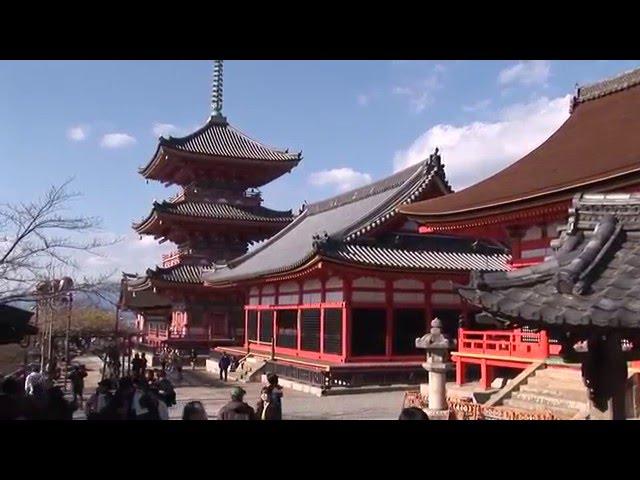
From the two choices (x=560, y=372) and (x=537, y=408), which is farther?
→ (x=560, y=372)

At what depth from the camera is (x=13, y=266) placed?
42.8 ft

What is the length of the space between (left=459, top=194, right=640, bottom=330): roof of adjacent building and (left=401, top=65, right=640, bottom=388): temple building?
7310 millimetres

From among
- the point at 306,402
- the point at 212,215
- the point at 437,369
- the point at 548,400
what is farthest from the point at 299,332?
the point at 212,215

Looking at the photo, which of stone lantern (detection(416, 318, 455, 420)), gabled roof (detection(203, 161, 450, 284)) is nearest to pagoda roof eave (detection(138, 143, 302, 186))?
gabled roof (detection(203, 161, 450, 284))

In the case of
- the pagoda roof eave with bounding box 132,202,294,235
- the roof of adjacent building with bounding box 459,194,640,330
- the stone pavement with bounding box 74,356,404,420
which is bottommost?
the stone pavement with bounding box 74,356,404,420

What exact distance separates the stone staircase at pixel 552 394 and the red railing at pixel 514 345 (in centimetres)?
55

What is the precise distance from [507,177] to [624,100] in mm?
3955

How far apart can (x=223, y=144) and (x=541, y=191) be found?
27.7 meters

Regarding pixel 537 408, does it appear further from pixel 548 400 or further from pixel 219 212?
pixel 219 212

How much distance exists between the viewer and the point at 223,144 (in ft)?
124

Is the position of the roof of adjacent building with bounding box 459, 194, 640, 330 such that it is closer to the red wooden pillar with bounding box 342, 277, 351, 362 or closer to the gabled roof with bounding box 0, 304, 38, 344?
the gabled roof with bounding box 0, 304, 38, 344

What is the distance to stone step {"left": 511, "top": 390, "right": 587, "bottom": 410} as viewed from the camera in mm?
11406

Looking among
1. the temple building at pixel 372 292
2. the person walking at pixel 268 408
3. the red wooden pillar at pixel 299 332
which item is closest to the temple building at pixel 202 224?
the temple building at pixel 372 292
